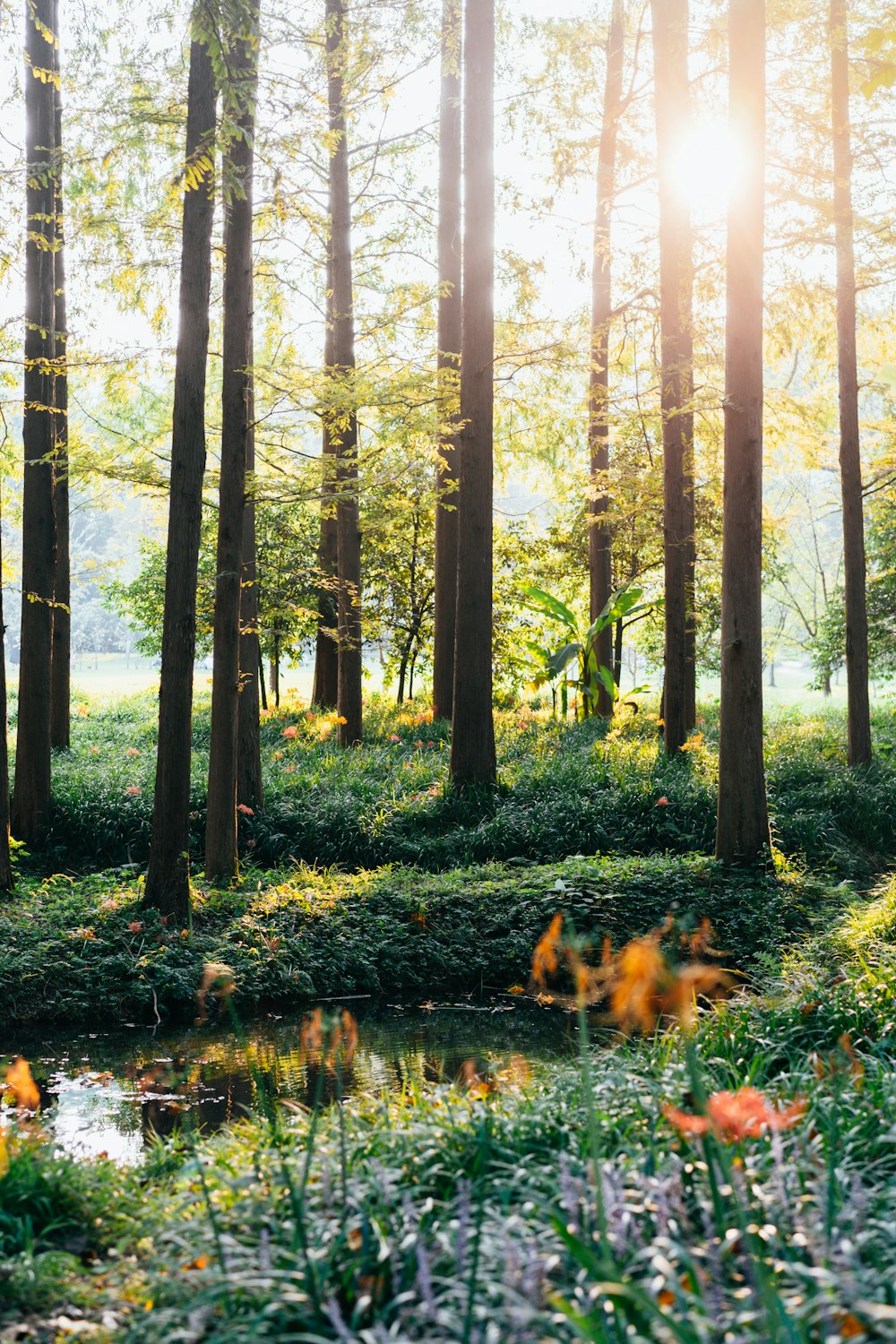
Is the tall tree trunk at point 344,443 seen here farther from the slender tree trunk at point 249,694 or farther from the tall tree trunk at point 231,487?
the tall tree trunk at point 231,487

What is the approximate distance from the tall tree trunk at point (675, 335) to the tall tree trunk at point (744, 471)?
2115 millimetres

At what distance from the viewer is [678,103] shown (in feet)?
37.6

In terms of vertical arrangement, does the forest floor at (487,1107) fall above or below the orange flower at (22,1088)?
above

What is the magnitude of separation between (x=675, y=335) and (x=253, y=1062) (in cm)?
884

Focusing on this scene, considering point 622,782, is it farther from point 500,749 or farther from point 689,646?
point 689,646

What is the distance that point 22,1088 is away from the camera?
545 cm

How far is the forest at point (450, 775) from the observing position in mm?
2820

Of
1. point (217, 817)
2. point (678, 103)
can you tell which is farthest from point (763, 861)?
point (678, 103)

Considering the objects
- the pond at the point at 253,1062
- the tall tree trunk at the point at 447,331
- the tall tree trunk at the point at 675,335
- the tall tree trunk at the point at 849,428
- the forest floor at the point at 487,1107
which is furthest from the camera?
the tall tree trunk at the point at 447,331

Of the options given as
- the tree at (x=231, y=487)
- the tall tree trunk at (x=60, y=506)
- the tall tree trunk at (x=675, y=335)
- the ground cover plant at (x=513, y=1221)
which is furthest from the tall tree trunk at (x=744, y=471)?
the tall tree trunk at (x=60, y=506)

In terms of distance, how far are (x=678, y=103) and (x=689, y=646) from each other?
619 cm

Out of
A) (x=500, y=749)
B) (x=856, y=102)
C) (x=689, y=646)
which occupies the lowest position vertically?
(x=500, y=749)

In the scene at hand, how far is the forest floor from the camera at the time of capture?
249cm

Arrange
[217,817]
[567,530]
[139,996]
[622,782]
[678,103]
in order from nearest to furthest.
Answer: [139,996]
[217,817]
[622,782]
[678,103]
[567,530]
